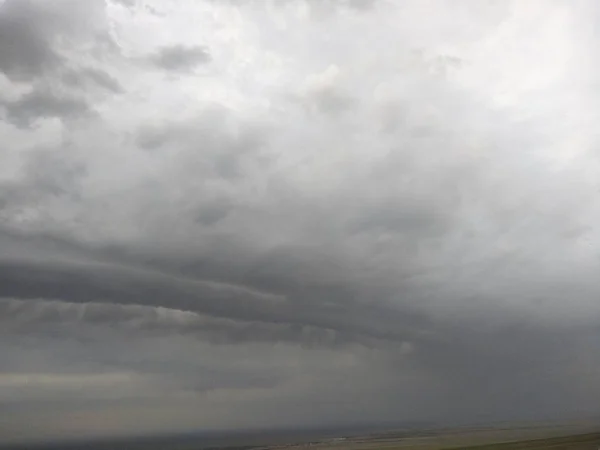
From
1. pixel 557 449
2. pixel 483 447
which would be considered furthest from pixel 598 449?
pixel 483 447

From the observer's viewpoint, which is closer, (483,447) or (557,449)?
(557,449)

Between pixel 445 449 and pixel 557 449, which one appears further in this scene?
pixel 445 449

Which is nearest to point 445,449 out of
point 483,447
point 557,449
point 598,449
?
point 483,447

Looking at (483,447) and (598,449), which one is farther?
(483,447)

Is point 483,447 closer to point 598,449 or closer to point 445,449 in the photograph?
point 445,449

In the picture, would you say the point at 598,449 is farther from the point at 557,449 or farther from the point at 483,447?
the point at 483,447
